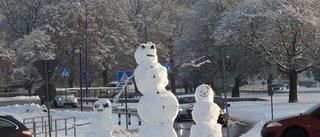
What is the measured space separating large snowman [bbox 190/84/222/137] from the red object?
556 centimetres

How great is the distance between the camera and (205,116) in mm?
9695

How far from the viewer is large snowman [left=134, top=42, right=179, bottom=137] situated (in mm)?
8766

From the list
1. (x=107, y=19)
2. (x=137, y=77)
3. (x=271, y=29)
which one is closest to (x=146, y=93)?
(x=137, y=77)

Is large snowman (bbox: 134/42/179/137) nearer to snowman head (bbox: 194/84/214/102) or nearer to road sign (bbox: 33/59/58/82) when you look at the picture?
snowman head (bbox: 194/84/214/102)

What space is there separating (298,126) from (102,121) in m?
6.79

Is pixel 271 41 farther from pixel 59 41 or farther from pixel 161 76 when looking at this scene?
pixel 161 76

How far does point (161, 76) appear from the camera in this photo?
9.07 m

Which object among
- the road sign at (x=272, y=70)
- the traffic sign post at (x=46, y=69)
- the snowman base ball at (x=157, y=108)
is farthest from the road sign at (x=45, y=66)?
the road sign at (x=272, y=70)

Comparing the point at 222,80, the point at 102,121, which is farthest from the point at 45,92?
the point at 102,121

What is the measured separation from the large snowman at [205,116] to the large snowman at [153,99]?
0.75 meters

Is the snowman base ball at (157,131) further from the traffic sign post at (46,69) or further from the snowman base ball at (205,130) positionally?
the traffic sign post at (46,69)

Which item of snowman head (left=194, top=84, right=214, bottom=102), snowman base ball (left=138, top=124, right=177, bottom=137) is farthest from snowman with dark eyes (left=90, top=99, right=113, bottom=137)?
snowman head (left=194, top=84, right=214, bottom=102)

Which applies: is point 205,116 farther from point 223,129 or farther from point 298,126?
point 223,129

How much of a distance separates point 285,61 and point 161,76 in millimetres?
33386
